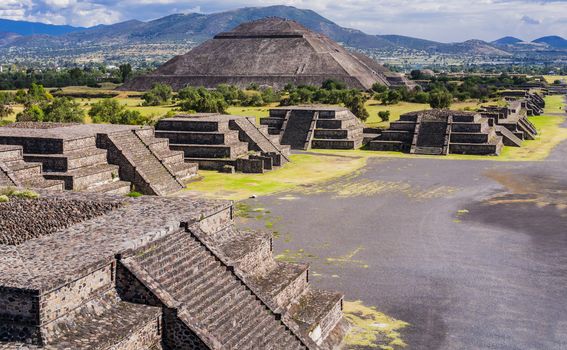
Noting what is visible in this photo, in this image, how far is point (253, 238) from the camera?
19.6 metres

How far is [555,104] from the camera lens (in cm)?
11712

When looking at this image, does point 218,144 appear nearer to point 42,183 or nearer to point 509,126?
point 42,183

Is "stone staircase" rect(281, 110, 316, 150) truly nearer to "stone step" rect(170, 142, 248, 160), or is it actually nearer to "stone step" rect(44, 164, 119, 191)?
"stone step" rect(170, 142, 248, 160)

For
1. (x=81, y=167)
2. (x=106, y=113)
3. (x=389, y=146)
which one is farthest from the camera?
(x=106, y=113)

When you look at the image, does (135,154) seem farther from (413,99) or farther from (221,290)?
(413,99)

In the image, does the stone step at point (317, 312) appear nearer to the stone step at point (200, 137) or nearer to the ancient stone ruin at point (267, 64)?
the stone step at point (200, 137)

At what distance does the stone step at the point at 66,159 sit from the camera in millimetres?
33125

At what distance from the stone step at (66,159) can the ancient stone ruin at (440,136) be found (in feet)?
98.1

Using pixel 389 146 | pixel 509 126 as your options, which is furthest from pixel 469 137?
pixel 509 126

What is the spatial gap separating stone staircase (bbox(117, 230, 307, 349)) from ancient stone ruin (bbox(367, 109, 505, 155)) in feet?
138

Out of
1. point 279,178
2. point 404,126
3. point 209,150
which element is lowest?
point 279,178

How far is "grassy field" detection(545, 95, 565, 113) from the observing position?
105m

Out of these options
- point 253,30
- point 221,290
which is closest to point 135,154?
point 221,290

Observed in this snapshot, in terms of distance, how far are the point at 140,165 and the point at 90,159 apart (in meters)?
2.92
